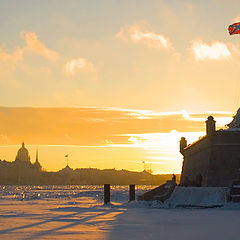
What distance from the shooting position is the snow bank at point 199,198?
2986 cm

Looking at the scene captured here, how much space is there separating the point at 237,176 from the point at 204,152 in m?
4.90

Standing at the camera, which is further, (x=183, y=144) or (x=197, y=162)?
(x=183, y=144)

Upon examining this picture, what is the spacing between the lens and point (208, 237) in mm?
15250

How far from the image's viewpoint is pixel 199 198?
30.6 metres

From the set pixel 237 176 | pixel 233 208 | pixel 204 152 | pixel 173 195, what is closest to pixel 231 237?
pixel 233 208

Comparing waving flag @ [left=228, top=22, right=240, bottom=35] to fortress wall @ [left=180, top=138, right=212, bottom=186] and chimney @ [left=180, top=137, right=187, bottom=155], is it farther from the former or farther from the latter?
chimney @ [left=180, top=137, right=187, bottom=155]

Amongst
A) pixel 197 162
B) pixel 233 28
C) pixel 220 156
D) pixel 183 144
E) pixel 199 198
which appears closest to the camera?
pixel 199 198

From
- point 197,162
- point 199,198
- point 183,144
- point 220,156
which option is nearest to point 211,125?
point 220,156

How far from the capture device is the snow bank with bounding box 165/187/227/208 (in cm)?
2986

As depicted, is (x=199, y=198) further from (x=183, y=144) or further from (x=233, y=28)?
(x=183, y=144)

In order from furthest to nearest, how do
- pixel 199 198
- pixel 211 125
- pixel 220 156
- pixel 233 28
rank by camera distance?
pixel 233 28 < pixel 211 125 < pixel 220 156 < pixel 199 198

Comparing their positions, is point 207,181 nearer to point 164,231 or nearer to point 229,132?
point 229,132

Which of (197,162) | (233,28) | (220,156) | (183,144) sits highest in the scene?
(233,28)

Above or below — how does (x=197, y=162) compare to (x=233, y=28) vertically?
below
